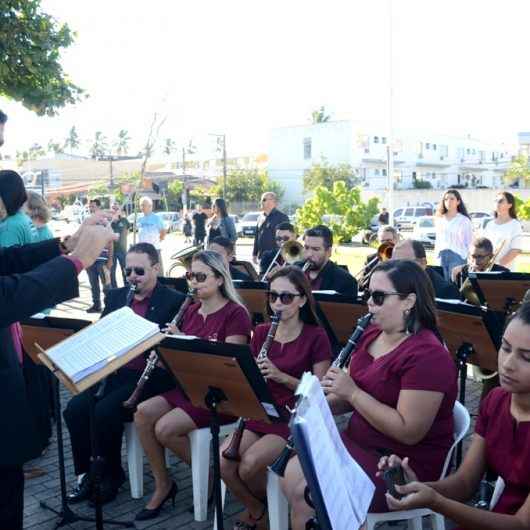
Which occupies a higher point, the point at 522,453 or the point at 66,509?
the point at 522,453

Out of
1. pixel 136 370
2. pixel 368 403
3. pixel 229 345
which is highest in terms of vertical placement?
pixel 229 345

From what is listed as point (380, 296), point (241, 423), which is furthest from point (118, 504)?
point (380, 296)

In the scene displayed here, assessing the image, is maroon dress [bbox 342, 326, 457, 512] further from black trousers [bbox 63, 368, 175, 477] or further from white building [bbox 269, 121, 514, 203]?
white building [bbox 269, 121, 514, 203]

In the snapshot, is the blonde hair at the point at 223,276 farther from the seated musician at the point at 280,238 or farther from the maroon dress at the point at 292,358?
the seated musician at the point at 280,238

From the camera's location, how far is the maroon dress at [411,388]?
10.2ft

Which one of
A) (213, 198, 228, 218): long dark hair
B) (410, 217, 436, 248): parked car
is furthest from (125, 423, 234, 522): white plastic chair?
(410, 217, 436, 248): parked car

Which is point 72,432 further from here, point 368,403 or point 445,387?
point 445,387

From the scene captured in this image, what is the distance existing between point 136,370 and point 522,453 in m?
3.19

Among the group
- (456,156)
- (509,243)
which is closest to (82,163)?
(456,156)

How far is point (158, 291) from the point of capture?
530 centimetres

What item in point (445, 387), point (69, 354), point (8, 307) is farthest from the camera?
point (445, 387)

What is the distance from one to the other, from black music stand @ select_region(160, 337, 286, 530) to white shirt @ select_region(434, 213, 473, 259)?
5.57 m

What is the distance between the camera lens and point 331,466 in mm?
2084

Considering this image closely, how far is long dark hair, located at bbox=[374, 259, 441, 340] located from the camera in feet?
11.3
